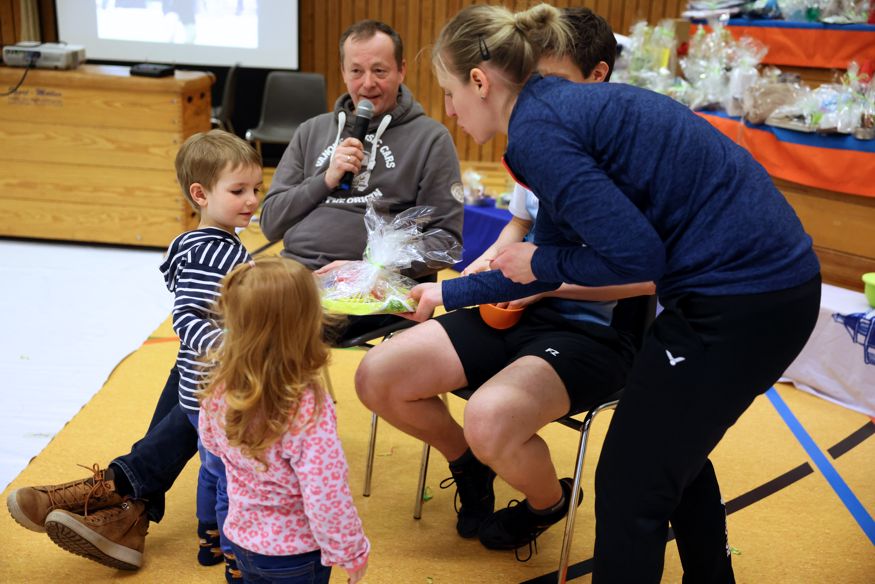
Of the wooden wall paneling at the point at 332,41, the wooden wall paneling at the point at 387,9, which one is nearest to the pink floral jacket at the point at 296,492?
the wooden wall paneling at the point at 332,41

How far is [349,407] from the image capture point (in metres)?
2.96

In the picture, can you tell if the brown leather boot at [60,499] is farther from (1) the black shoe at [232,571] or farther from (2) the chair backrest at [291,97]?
(2) the chair backrest at [291,97]

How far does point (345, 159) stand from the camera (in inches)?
87.0

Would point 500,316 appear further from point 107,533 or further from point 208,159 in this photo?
point 107,533

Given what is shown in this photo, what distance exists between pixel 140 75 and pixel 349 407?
8.30ft

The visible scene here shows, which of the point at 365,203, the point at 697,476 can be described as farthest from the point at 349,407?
the point at 697,476

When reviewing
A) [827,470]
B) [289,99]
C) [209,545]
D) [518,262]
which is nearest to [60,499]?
[209,545]

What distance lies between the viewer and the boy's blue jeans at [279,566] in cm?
147

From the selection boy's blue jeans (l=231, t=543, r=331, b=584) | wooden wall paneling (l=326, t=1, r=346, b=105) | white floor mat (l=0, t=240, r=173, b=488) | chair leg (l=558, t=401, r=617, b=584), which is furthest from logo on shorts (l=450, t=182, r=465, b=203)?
wooden wall paneling (l=326, t=1, r=346, b=105)

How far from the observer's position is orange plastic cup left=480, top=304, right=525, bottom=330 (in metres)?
2.04

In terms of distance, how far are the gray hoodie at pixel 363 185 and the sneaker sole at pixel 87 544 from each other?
0.92 meters

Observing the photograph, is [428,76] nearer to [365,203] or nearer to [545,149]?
[365,203]

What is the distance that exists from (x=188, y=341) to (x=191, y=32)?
19.3ft

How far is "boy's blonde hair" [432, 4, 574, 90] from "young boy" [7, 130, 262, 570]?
1.95ft
